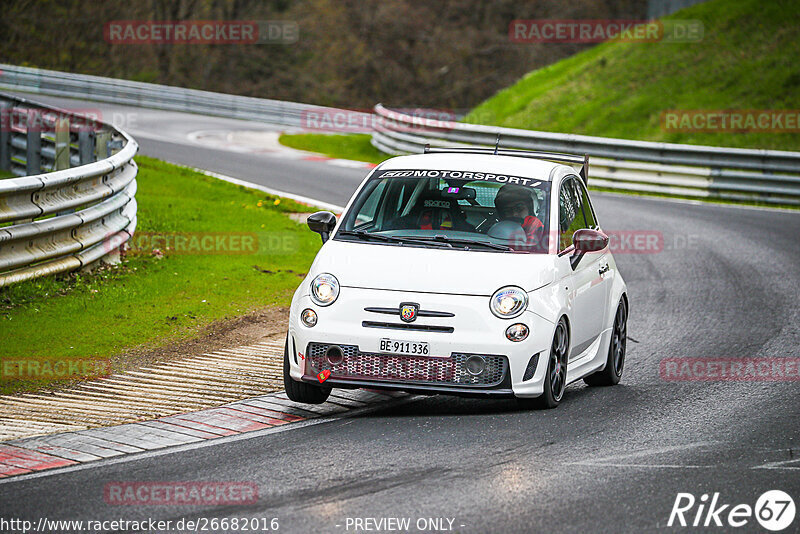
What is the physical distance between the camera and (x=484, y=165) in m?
9.23

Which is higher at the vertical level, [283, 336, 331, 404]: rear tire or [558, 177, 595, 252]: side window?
[558, 177, 595, 252]: side window

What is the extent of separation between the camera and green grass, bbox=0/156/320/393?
32.7ft

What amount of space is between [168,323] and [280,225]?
620 cm

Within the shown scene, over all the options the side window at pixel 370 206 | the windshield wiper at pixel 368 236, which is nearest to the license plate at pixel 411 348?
the windshield wiper at pixel 368 236

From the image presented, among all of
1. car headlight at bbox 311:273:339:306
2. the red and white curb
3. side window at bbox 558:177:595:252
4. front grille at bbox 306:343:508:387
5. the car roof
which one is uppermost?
the car roof

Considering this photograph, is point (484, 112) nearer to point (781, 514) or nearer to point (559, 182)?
point (559, 182)

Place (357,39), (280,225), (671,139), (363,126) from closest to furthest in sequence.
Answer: (280,225) < (671,139) < (363,126) < (357,39)

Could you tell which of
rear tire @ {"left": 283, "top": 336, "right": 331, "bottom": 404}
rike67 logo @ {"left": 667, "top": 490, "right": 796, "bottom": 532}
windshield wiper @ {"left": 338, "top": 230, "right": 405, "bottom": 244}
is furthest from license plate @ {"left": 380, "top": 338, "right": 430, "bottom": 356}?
rike67 logo @ {"left": 667, "top": 490, "right": 796, "bottom": 532}

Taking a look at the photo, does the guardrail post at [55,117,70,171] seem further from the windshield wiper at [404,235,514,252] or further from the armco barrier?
the windshield wiper at [404,235,514,252]

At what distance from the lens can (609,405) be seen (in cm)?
865

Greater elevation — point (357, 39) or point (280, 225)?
point (357, 39)

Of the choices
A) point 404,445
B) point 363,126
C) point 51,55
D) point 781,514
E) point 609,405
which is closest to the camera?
point 781,514

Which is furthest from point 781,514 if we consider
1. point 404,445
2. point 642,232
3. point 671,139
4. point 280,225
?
point 671,139

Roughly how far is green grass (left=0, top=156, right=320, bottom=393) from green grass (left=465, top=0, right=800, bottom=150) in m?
15.9
